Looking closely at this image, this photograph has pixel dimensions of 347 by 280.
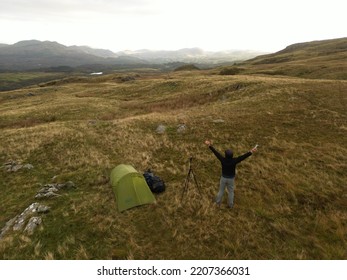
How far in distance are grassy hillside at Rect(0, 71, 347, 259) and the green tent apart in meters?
0.53

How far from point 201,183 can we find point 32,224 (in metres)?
10.4

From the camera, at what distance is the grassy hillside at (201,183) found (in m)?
12.0

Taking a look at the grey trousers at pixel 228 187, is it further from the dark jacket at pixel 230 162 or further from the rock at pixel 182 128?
the rock at pixel 182 128

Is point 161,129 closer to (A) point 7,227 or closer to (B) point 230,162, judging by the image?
(B) point 230,162

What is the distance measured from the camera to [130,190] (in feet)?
51.8

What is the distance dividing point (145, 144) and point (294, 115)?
16950 mm

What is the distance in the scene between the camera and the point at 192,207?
1483 cm

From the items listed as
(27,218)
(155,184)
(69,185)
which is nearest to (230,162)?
(155,184)

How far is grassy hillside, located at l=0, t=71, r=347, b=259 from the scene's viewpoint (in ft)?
39.4

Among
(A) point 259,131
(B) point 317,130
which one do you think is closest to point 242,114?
(A) point 259,131

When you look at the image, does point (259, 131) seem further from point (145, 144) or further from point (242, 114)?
point (145, 144)

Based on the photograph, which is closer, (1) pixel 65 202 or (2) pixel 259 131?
(1) pixel 65 202

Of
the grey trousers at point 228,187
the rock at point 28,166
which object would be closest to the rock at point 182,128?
the grey trousers at point 228,187

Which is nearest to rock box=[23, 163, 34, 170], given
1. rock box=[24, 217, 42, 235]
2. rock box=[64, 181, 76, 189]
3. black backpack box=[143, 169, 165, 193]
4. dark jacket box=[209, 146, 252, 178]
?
rock box=[64, 181, 76, 189]
